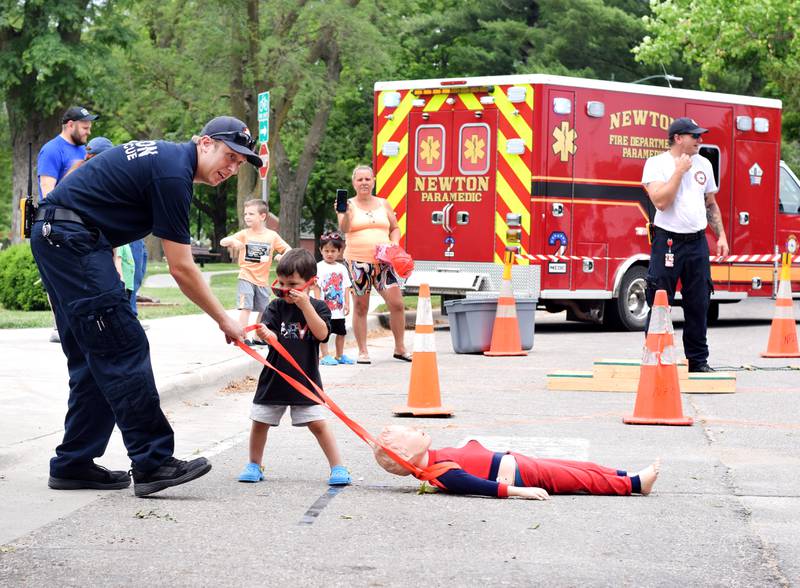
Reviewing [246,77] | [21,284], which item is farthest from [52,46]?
[21,284]

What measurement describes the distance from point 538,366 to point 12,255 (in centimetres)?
900

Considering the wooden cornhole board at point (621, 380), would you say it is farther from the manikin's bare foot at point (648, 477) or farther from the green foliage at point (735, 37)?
the green foliage at point (735, 37)

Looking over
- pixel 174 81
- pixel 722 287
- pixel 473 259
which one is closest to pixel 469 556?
pixel 473 259

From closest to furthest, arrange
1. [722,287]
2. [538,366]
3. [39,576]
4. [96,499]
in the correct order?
1. [39,576]
2. [96,499]
3. [538,366]
4. [722,287]

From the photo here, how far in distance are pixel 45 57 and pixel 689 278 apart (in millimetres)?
22165

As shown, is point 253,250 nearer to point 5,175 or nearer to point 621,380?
point 621,380

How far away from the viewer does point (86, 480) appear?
6379 millimetres

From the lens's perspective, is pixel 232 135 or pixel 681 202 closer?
pixel 232 135

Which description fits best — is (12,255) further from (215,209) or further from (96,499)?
(215,209)

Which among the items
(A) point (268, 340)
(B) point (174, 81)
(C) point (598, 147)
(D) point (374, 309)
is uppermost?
(B) point (174, 81)

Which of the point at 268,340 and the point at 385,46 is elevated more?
the point at 385,46

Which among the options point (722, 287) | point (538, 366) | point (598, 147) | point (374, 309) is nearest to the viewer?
point (538, 366)

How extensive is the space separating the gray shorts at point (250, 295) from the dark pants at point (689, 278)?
13.4ft

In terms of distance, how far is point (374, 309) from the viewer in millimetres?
19375
